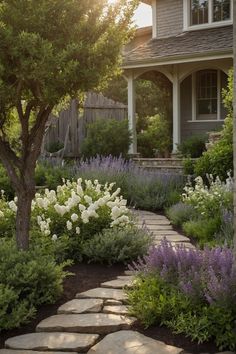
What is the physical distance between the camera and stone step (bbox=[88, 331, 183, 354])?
344 cm

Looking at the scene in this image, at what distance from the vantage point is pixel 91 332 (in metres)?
3.85

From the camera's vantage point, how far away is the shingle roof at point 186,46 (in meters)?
14.1

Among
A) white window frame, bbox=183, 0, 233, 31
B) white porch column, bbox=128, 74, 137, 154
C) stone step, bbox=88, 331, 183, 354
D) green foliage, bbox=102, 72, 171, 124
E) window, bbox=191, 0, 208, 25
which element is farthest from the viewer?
green foliage, bbox=102, 72, 171, 124

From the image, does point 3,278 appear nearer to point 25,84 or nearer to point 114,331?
point 114,331

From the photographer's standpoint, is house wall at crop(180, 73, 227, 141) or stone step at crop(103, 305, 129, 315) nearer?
stone step at crop(103, 305, 129, 315)

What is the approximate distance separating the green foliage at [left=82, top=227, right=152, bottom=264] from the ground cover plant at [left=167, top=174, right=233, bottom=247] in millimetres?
896

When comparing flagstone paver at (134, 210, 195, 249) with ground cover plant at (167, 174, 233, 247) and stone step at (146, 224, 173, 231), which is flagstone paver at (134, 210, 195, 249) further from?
ground cover plant at (167, 174, 233, 247)

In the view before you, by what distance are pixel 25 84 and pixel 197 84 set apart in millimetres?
12463

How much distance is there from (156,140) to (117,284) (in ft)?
40.1

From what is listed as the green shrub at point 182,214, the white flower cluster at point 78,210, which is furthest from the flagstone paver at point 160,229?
the white flower cluster at point 78,210

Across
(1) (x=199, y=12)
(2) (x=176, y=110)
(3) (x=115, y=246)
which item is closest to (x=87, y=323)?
(3) (x=115, y=246)

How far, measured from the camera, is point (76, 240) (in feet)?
18.8

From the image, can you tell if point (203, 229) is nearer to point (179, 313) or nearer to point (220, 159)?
point (179, 313)

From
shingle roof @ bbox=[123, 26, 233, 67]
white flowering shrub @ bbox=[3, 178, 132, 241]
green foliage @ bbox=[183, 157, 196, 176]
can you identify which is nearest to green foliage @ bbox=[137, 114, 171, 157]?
shingle roof @ bbox=[123, 26, 233, 67]
